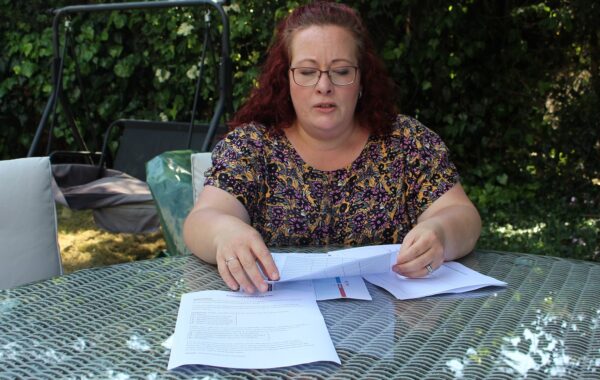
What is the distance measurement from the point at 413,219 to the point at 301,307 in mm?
850

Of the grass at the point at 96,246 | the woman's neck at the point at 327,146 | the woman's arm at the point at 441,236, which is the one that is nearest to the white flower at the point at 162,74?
the grass at the point at 96,246

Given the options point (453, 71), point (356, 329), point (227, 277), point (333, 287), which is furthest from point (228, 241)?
point (453, 71)

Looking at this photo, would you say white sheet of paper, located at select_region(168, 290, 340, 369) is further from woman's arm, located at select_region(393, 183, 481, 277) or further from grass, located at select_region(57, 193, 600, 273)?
grass, located at select_region(57, 193, 600, 273)

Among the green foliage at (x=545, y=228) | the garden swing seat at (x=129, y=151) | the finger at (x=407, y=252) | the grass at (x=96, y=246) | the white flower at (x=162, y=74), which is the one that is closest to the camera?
the finger at (x=407, y=252)

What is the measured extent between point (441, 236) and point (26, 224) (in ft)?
3.46

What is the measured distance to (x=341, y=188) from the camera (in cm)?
196

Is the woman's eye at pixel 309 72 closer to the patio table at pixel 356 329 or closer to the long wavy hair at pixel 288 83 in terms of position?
the long wavy hair at pixel 288 83

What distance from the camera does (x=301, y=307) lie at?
1210 millimetres

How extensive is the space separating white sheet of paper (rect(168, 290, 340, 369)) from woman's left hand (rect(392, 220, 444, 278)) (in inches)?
8.9

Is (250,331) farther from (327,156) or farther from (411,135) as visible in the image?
(411,135)

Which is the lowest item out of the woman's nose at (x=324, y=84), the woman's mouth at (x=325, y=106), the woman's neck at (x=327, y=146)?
the woman's neck at (x=327, y=146)

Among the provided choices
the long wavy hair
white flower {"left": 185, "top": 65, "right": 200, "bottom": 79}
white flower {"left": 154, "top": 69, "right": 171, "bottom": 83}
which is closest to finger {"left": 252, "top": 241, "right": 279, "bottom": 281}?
the long wavy hair

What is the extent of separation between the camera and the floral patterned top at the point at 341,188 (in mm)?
1923

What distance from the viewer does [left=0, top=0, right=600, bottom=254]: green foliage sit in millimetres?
4746
